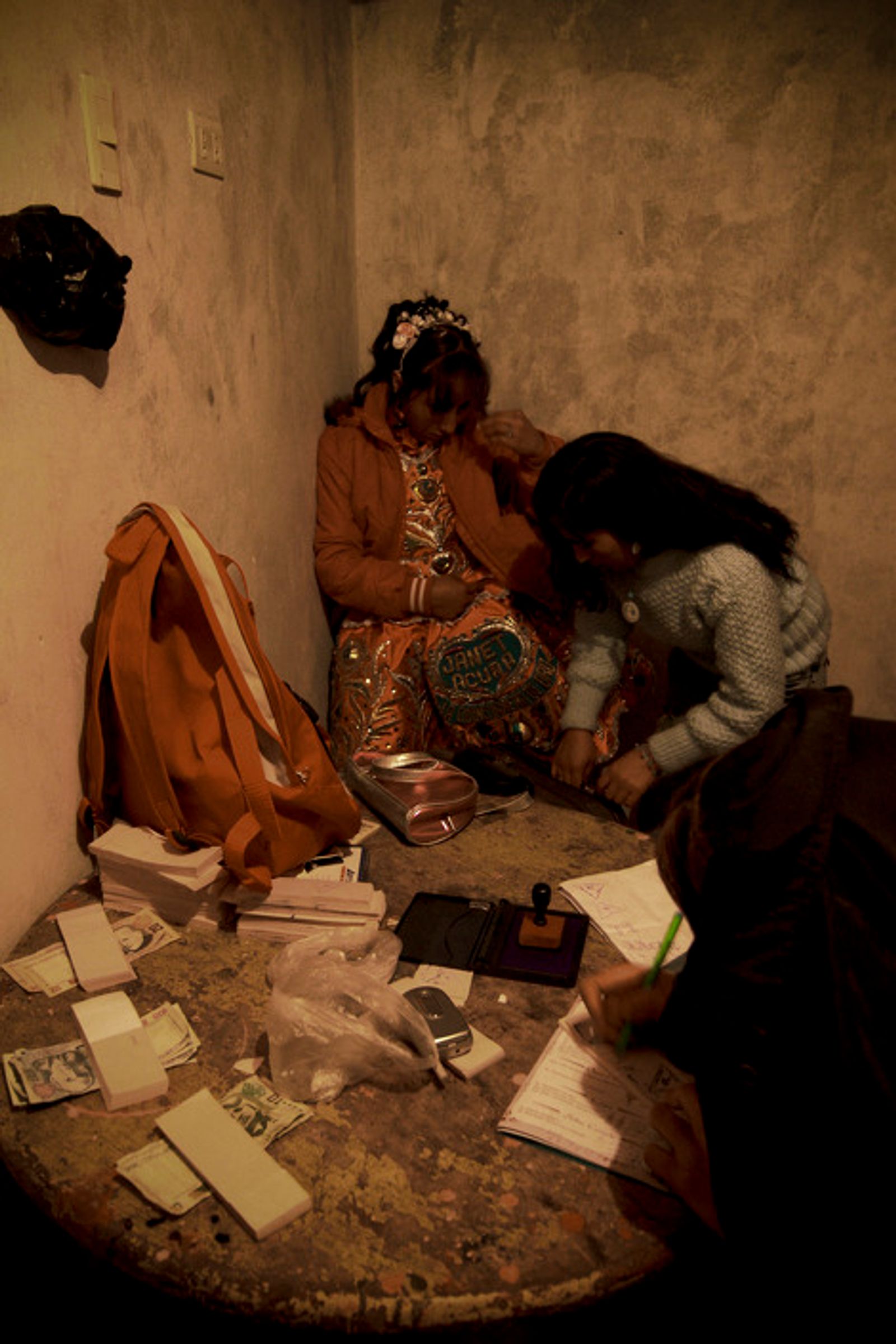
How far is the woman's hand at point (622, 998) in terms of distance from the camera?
1.10m

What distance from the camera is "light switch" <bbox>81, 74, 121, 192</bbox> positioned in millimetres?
1393

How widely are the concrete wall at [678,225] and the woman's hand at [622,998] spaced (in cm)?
192

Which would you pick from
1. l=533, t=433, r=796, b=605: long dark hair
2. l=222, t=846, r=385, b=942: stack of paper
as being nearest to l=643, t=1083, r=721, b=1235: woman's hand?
l=222, t=846, r=385, b=942: stack of paper

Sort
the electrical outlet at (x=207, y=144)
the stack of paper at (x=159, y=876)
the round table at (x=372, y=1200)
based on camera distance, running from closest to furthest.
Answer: the round table at (x=372, y=1200) < the stack of paper at (x=159, y=876) < the electrical outlet at (x=207, y=144)

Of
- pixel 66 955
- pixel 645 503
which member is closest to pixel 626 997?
pixel 66 955

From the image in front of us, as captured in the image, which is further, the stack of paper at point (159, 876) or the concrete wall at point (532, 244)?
the concrete wall at point (532, 244)

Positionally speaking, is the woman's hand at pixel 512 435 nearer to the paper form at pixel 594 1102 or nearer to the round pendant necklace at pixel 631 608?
A: the round pendant necklace at pixel 631 608

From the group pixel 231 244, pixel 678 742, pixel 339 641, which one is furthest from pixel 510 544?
A: pixel 231 244

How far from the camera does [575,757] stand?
2.29 metres

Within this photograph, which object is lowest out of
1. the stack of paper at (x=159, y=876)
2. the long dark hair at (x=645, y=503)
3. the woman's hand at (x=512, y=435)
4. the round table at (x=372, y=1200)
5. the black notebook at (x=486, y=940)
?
the round table at (x=372, y=1200)

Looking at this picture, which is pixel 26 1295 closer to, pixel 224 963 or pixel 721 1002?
pixel 224 963

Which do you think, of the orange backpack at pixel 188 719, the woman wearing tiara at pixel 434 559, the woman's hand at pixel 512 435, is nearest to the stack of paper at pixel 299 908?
the orange backpack at pixel 188 719

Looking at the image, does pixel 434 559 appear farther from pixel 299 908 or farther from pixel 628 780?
pixel 299 908

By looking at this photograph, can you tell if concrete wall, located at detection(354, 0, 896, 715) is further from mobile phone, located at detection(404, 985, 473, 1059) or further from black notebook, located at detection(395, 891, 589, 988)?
mobile phone, located at detection(404, 985, 473, 1059)
